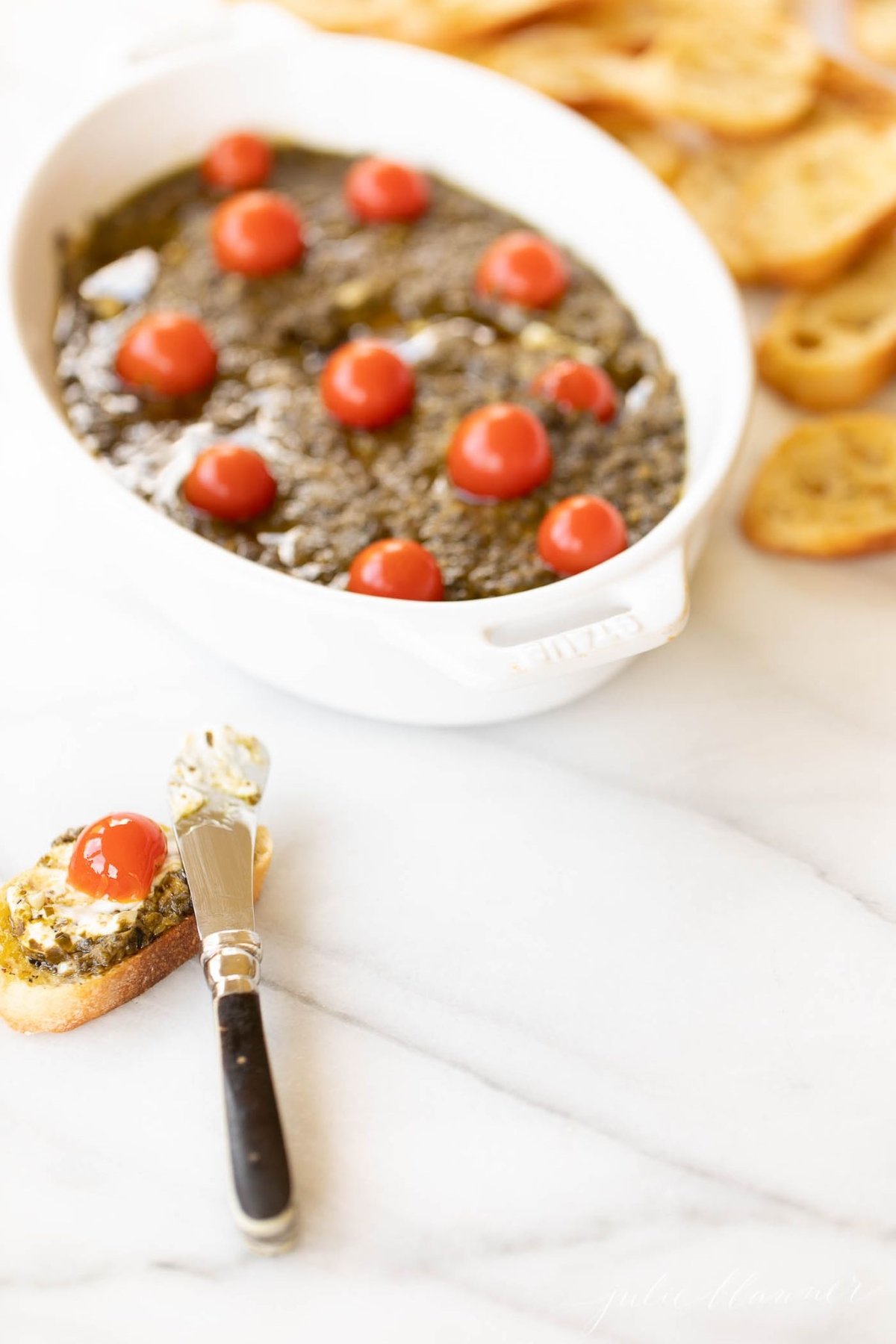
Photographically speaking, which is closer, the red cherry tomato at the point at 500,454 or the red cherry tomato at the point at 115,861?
the red cherry tomato at the point at 115,861

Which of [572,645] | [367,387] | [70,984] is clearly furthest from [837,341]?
[70,984]

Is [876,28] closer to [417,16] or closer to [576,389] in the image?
[417,16]

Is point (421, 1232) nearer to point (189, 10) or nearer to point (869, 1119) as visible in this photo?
point (869, 1119)

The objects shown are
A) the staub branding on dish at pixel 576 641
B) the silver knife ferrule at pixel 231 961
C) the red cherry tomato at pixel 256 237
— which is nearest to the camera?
the silver knife ferrule at pixel 231 961

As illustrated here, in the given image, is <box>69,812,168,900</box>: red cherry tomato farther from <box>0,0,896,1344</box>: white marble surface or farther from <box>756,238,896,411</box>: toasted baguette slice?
<box>756,238,896,411</box>: toasted baguette slice

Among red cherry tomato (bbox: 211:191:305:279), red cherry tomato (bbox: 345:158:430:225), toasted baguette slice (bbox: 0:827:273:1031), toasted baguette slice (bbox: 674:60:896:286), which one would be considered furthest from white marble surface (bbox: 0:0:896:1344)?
red cherry tomato (bbox: 345:158:430:225)

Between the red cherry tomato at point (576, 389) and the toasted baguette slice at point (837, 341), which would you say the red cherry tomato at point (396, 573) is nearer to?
the red cherry tomato at point (576, 389)

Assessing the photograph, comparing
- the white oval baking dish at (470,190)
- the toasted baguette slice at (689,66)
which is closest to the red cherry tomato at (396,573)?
the white oval baking dish at (470,190)
